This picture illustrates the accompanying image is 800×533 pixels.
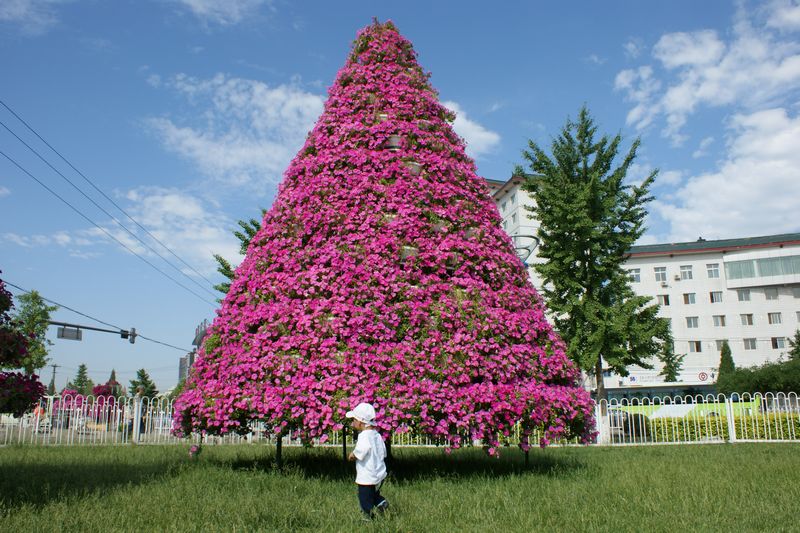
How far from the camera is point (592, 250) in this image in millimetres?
21078

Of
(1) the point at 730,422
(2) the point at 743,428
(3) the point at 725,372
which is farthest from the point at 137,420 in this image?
(3) the point at 725,372

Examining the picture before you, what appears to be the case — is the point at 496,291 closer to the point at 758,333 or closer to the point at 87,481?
the point at 87,481

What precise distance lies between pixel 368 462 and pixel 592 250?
55.5 feet

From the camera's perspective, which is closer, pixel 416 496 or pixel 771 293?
pixel 416 496

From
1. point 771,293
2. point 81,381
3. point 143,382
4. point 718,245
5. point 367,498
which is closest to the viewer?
point 367,498

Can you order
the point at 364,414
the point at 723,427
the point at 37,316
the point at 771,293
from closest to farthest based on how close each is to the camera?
1. the point at 364,414
2. the point at 723,427
3. the point at 37,316
4. the point at 771,293

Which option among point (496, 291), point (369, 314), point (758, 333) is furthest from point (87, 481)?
point (758, 333)

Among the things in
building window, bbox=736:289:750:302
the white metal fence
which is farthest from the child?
building window, bbox=736:289:750:302

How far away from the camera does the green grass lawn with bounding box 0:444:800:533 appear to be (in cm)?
575

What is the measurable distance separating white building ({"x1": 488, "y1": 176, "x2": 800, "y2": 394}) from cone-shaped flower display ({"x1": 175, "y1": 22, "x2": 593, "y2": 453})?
4666 cm

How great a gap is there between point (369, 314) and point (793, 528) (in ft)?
17.1

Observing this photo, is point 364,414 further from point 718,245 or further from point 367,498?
point 718,245

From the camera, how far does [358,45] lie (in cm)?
1066

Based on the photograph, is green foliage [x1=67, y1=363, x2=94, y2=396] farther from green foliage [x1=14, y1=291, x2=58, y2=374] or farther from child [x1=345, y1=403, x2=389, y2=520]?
child [x1=345, y1=403, x2=389, y2=520]
